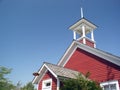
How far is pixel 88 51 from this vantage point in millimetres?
15672

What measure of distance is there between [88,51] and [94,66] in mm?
1751

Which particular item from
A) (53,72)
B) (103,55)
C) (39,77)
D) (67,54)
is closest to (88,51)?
(103,55)

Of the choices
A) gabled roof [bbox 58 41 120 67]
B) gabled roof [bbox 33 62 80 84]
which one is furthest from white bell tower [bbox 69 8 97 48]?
gabled roof [bbox 33 62 80 84]

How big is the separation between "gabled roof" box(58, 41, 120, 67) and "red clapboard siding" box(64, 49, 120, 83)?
1.02ft

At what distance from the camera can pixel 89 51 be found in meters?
15.5

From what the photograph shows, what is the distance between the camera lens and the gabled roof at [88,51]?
13105 millimetres

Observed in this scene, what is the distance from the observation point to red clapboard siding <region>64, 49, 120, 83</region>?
13003 millimetres

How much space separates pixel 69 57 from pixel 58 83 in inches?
229

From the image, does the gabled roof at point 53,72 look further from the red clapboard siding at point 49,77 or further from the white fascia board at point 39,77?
the red clapboard siding at point 49,77

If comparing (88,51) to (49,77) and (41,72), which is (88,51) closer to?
(49,77)

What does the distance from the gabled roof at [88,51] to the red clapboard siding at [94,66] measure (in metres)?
0.31

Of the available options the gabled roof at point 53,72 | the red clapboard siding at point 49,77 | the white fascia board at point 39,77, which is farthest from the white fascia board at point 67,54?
the red clapboard siding at point 49,77

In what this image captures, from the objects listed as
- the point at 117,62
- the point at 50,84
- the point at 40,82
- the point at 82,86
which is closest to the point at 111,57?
the point at 117,62

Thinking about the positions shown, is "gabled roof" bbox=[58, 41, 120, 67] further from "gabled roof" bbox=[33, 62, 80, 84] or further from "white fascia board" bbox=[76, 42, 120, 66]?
"gabled roof" bbox=[33, 62, 80, 84]
